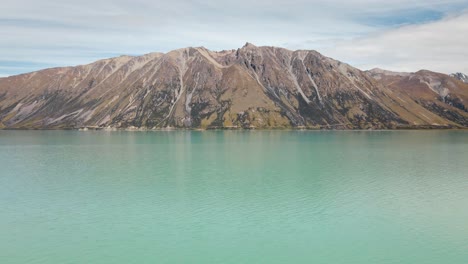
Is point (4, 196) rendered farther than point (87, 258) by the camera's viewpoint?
Yes

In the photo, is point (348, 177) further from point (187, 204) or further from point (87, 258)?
point (87, 258)

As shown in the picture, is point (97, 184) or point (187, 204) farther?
point (97, 184)

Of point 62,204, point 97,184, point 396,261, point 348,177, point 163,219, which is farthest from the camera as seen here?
point 348,177

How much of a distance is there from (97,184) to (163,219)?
27.8m

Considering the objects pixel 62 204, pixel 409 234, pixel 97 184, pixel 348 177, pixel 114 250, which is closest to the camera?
pixel 114 250

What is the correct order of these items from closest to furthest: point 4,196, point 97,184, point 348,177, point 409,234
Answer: point 409,234
point 4,196
point 97,184
point 348,177

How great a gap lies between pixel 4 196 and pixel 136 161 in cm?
4806

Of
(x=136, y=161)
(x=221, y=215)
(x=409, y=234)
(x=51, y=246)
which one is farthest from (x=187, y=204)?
(x=136, y=161)

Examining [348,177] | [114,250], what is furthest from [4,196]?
[348,177]

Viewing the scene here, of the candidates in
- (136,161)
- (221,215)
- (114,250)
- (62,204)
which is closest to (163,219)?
(221,215)

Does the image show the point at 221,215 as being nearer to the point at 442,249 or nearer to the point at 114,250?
the point at 114,250

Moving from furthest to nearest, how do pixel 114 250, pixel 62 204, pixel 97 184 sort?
pixel 97 184, pixel 62 204, pixel 114 250

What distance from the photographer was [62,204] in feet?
177

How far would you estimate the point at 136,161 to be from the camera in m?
107
